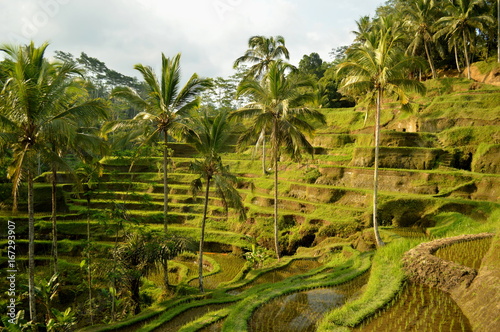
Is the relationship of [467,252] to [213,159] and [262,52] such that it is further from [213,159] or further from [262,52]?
[262,52]

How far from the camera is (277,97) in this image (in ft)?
49.0

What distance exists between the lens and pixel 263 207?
21750mm

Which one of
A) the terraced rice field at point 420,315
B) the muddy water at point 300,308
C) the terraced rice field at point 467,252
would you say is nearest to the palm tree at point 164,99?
the muddy water at point 300,308

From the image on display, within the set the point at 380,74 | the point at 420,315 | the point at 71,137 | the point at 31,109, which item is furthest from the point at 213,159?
the point at 420,315

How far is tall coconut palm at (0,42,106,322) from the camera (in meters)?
8.84

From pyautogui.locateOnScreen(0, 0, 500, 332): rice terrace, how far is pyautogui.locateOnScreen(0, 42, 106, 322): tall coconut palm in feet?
0.18

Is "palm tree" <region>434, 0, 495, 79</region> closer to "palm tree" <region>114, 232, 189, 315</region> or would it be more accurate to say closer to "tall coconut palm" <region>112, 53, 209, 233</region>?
"tall coconut palm" <region>112, 53, 209, 233</region>

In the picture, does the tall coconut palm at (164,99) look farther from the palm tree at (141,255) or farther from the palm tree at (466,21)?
the palm tree at (466,21)

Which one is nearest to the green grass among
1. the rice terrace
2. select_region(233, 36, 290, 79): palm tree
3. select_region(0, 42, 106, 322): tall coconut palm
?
the rice terrace

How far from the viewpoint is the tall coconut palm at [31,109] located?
8.84m

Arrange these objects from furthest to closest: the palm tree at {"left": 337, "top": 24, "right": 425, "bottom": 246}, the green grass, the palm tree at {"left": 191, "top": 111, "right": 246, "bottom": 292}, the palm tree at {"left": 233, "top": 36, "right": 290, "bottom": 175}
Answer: the palm tree at {"left": 233, "top": 36, "right": 290, "bottom": 175} < the palm tree at {"left": 337, "top": 24, "right": 425, "bottom": 246} < the palm tree at {"left": 191, "top": 111, "right": 246, "bottom": 292} < the green grass

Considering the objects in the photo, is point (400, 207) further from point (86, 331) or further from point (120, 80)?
point (120, 80)

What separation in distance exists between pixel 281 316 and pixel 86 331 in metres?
5.61

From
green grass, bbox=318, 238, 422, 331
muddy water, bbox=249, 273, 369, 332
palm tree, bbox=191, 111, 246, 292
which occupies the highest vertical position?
palm tree, bbox=191, 111, 246, 292
